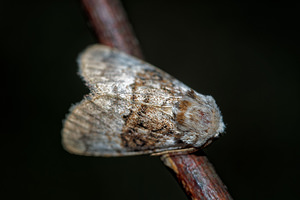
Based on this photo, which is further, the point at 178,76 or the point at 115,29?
the point at 178,76

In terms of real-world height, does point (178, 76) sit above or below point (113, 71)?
below

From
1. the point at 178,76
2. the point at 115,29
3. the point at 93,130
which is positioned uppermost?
the point at 115,29

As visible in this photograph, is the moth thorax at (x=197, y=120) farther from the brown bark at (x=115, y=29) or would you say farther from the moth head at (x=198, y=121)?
the brown bark at (x=115, y=29)

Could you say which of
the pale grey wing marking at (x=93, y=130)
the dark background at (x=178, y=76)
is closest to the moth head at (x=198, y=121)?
the pale grey wing marking at (x=93, y=130)

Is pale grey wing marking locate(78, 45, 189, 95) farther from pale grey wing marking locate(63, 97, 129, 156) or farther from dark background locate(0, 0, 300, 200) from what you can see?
dark background locate(0, 0, 300, 200)

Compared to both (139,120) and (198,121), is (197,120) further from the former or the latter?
(139,120)

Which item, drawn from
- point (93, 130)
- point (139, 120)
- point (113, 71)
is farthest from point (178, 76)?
point (93, 130)

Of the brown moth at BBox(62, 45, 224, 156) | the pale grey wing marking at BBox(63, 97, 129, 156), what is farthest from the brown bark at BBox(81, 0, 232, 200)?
the pale grey wing marking at BBox(63, 97, 129, 156)
